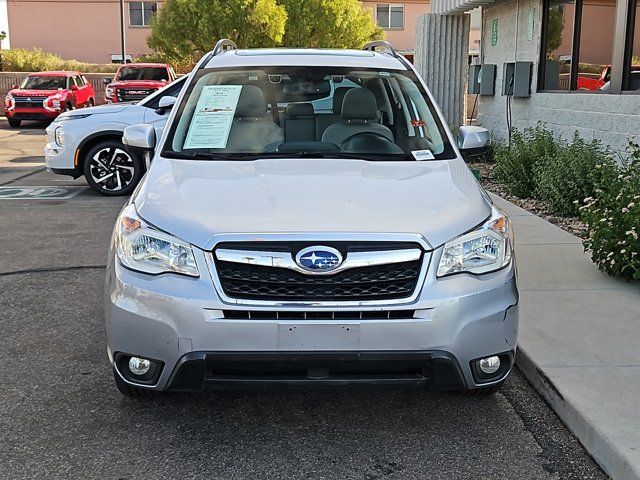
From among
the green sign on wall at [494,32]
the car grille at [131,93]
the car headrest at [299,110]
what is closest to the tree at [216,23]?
the car grille at [131,93]

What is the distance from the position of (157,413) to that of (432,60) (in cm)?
1274

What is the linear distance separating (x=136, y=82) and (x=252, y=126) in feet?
67.0

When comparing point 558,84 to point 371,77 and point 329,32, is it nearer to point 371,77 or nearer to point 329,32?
point 371,77

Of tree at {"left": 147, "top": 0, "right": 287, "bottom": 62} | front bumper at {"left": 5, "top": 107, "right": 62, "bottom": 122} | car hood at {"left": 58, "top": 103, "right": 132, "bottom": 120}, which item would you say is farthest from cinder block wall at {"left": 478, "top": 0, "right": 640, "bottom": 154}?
tree at {"left": 147, "top": 0, "right": 287, "bottom": 62}

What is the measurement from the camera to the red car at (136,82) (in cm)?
2386

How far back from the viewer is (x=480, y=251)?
363 cm

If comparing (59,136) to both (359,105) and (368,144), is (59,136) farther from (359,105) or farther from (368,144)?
(368,144)

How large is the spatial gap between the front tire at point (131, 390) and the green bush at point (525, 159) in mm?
7141

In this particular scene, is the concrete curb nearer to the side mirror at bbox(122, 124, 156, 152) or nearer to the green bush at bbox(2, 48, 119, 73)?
the side mirror at bbox(122, 124, 156, 152)

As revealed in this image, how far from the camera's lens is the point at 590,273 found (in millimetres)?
6371

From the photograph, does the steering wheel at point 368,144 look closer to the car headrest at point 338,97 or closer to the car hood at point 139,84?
the car headrest at point 338,97

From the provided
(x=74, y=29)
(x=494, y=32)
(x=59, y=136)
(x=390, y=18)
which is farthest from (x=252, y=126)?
(x=74, y=29)

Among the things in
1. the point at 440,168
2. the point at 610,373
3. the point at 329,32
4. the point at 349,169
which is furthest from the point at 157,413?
the point at 329,32

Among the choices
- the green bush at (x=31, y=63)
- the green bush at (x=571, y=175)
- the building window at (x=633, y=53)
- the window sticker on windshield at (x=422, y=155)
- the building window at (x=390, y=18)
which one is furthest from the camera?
the building window at (x=390, y=18)
